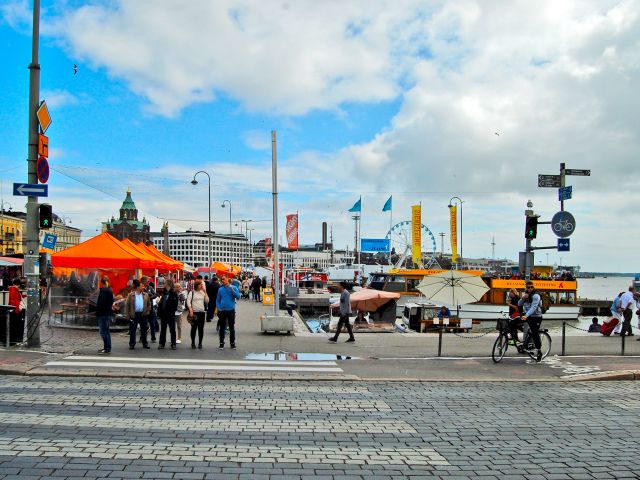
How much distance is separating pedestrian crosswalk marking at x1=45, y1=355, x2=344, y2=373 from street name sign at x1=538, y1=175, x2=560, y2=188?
10.8m

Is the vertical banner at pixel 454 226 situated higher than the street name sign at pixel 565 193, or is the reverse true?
the vertical banner at pixel 454 226

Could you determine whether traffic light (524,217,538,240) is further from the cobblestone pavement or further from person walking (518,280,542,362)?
the cobblestone pavement

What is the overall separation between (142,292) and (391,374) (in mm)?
7065

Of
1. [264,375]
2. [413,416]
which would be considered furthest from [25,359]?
[413,416]

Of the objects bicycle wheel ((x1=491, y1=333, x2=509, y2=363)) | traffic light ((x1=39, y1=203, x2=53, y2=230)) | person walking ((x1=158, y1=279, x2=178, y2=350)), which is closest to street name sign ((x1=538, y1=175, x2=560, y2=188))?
bicycle wheel ((x1=491, y1=333, x2=509, y2=363))

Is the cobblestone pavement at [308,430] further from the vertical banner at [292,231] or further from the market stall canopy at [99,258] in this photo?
the vertical banner at [292,231]

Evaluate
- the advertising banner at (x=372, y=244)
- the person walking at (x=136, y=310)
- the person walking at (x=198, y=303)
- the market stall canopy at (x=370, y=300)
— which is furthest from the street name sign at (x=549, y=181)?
the advertising banner at (x=372, y=244)

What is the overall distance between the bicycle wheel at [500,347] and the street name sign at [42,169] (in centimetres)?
1150

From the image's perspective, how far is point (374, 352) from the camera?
1491 centimetres

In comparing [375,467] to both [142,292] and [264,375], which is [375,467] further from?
[142,292]

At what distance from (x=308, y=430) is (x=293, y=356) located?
22.4 ft

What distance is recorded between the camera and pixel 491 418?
26.9 ft

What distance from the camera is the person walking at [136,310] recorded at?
14.4 meters

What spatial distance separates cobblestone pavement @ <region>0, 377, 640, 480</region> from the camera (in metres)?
5.78
